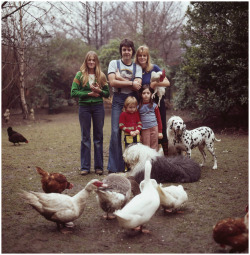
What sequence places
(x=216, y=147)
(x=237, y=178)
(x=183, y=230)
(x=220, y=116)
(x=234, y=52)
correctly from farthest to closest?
1. (x=220, y=116)
2. (x=234, y=52)
3. (x=216, y=147)
4. (x=237, y=178)
5. (x=183, y=230)

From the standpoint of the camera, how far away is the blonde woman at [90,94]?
20.4 feet

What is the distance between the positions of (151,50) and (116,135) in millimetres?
16731

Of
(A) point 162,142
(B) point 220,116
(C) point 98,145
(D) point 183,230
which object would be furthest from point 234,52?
(D) point 183,230

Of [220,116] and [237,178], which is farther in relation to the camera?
[220,116]

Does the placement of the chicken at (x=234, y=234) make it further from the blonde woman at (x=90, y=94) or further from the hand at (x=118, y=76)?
the blonde woman at (x=90, y=94)

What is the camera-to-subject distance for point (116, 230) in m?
3.91

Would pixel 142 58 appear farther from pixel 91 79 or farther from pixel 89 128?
pixel 89 128

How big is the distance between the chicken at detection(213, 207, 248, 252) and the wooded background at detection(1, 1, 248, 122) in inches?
141

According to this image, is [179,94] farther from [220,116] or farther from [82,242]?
[82,242]

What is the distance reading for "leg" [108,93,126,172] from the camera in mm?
5996

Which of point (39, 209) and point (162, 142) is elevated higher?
point (162, 142)

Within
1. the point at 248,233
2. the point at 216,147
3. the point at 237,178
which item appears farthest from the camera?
the point at 216,147

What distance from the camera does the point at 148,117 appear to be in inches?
230

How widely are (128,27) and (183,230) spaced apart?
22906 millimetres
